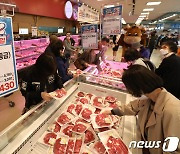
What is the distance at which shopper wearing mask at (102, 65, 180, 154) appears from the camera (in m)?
1.14

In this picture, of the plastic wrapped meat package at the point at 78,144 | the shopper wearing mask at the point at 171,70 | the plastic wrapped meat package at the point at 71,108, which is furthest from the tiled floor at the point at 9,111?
the shopper wearing mask at the point at 171,70

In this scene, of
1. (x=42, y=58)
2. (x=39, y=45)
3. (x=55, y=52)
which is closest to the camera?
(x=42, y=58)

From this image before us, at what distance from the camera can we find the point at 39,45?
6.63 m

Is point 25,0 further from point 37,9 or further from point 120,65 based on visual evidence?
point 120,65

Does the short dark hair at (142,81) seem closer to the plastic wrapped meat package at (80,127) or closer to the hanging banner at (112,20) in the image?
the plastic wrapped meat package at (80,127)

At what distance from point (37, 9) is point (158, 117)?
7004mm

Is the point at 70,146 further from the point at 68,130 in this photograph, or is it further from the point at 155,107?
the point at 155,107

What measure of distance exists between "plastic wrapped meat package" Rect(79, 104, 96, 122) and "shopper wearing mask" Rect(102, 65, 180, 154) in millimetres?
647

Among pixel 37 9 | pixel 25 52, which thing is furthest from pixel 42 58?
pixel 37 9

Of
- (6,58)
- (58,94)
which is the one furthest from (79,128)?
(6,58)

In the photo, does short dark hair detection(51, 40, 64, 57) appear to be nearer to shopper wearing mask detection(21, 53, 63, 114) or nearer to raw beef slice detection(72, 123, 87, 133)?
shopper wearing mask detection(21, 53, 63, 114)

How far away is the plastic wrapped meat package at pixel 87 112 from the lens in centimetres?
183

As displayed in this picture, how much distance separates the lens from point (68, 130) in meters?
1.64

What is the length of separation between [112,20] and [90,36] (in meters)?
0.80
